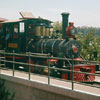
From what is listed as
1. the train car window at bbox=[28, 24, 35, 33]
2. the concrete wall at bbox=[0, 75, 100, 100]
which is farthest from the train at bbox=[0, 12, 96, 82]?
the concrete wall at bbox=[0, 75, 100, 100]

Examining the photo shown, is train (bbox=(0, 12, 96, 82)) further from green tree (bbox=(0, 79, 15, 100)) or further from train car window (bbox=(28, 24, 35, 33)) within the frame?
green tree (bbox=(0, 79, 15, 100))

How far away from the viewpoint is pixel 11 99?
9.49 meters

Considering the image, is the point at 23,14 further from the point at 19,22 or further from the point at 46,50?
the point at 46,50

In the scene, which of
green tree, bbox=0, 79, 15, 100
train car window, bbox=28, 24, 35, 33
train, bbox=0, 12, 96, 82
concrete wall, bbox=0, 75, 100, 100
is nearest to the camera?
concrete wall, bbox=0, 75, 100, 100

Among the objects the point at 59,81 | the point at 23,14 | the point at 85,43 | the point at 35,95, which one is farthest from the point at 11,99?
the point at 85,43

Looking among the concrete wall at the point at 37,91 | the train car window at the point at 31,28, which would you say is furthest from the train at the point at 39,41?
the concrete wall at the point at 37,91

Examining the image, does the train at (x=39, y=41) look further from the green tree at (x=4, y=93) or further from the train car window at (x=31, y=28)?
the green tree at (x=4, y=93)

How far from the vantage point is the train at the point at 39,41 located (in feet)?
38.1

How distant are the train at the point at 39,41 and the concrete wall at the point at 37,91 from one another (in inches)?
88.8

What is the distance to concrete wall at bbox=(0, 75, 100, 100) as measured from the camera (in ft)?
22.8

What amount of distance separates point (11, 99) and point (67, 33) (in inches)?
184

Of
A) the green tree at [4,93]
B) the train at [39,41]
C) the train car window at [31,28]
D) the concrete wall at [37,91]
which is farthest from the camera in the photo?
the train car window at [31,28]

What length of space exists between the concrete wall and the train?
2254mm

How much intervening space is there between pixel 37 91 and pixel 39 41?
504 cm
